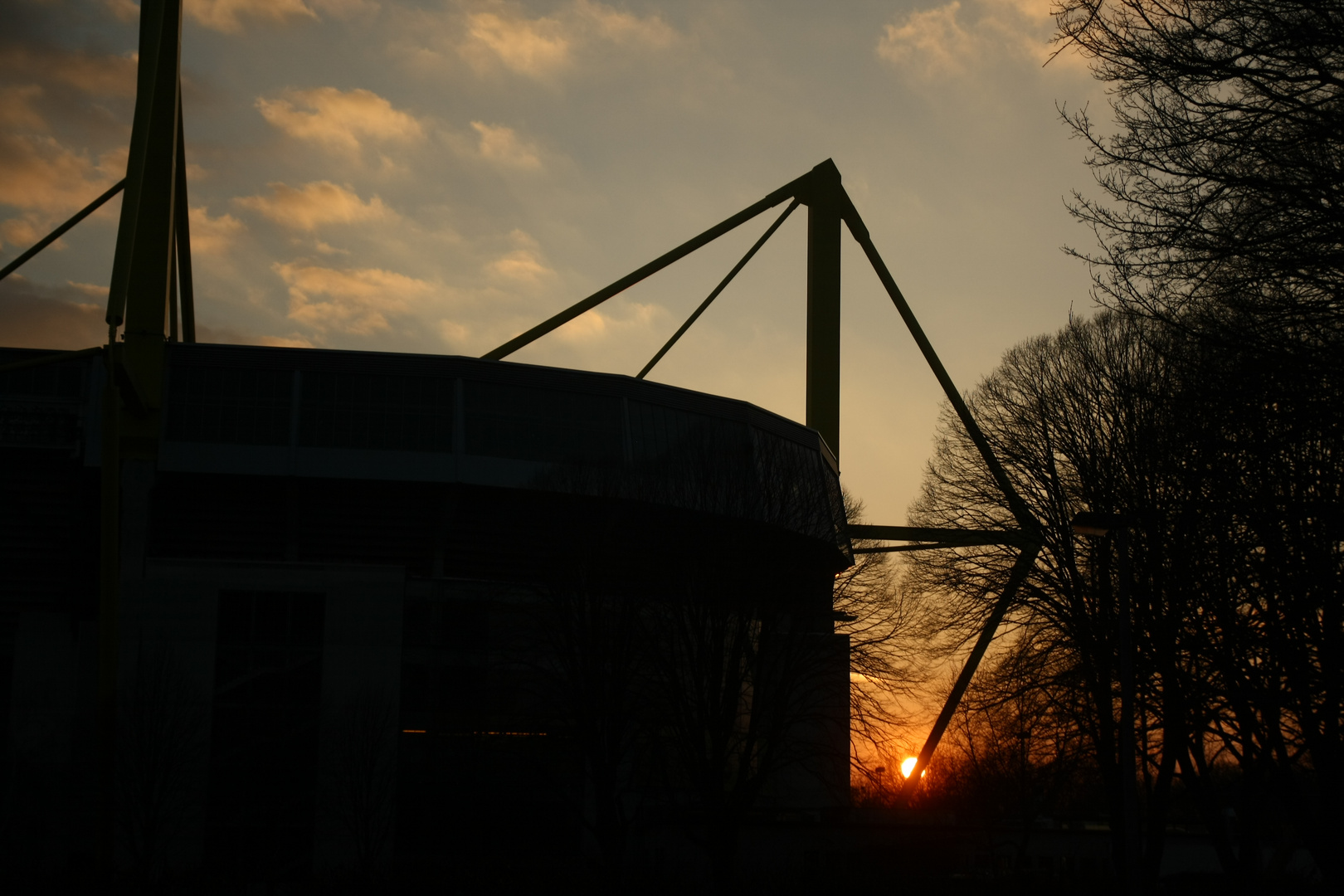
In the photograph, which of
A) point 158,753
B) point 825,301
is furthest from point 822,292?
point 158,753

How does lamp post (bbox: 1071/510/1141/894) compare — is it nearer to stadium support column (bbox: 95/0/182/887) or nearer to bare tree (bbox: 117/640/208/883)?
stadium support column (bbox: 95/0/182/887)

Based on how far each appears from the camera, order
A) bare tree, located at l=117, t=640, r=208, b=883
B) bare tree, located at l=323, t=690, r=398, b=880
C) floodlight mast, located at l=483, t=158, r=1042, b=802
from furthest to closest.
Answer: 1. floodlight mast, located at l=483, t=158, r=1042, b=802
2. bare tree, located at l=323, t=690, r=398, b=880
3. bare tree, located at l=117, t=640, r=208, b=883

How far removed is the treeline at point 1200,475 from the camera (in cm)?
974

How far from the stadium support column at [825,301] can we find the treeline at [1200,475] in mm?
13673

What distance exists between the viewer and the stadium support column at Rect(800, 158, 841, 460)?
40.6 meters

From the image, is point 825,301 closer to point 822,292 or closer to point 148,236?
point 822,292

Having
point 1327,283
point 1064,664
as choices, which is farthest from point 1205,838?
point 1327,283

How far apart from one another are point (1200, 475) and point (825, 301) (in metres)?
28.0

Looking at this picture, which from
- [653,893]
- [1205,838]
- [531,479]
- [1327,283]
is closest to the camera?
[1327,283]

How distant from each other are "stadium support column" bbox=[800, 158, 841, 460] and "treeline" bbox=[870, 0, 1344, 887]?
13.7m

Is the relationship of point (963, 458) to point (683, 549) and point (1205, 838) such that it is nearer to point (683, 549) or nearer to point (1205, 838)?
point (683, 549)

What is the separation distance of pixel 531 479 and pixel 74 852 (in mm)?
11901

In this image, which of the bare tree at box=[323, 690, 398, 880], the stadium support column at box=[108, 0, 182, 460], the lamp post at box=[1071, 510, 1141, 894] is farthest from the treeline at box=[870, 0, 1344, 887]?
the stadium support column at box=[108, 0, 182, 460]

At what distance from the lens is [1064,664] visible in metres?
22.2
